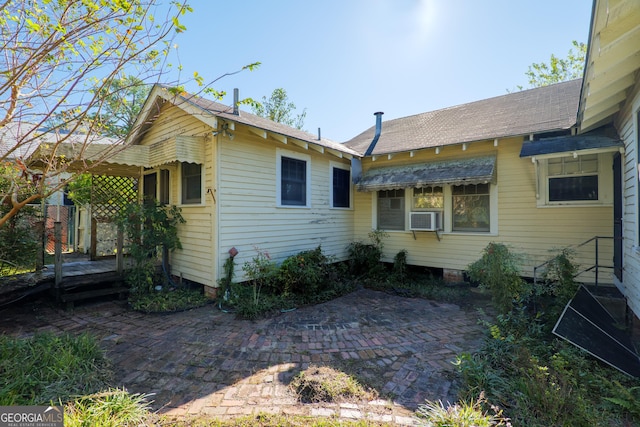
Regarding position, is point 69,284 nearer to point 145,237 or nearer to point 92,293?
point 92,293

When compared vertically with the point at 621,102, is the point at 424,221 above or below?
below

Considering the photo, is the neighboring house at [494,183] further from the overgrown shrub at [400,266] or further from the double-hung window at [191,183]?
the double-hung window at [191,183]

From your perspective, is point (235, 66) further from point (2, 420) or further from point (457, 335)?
point (457, 335)

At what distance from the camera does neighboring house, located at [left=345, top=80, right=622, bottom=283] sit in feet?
18.6

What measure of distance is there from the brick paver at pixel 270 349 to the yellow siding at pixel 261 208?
1.52 meters

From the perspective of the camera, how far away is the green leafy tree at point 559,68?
16.8 m

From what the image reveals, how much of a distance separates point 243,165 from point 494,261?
198 inches

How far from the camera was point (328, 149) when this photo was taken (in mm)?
7379

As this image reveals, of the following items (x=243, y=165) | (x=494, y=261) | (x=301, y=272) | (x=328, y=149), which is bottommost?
(x=301, y=272)

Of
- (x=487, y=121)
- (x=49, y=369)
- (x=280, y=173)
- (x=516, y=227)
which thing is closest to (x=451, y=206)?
(x=516, y=227)

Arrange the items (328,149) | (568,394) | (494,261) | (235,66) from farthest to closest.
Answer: (328,149) → (494,261) → (235,66) → (568,394)

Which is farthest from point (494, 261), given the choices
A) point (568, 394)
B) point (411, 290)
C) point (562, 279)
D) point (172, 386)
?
point (172, 386)

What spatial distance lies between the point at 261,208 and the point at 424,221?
13.3 ft

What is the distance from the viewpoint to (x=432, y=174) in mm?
7039
